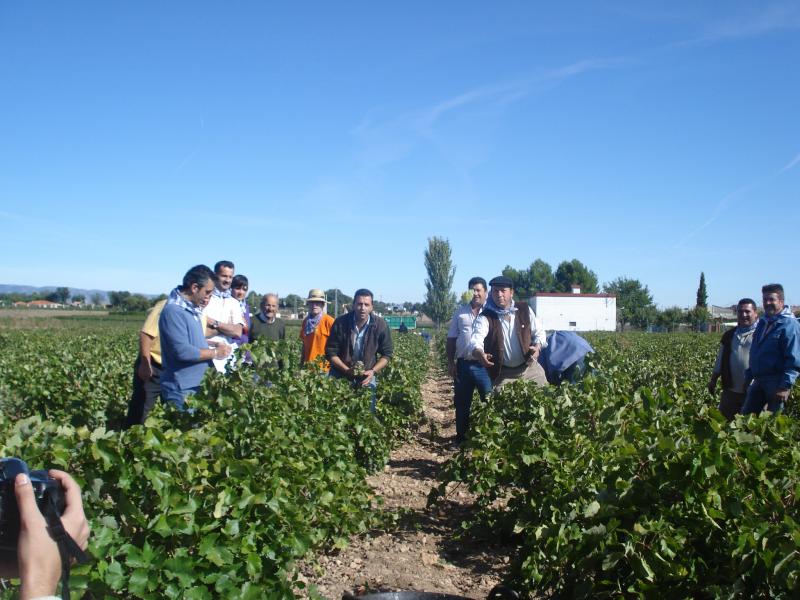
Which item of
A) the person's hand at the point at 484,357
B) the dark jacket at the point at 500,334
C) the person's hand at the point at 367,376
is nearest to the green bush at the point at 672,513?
the person's hand at the point at 484,357

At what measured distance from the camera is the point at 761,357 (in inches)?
235

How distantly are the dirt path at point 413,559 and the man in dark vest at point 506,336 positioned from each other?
1.30 metres

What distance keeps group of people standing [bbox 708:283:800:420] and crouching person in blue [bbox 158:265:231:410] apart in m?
4.19

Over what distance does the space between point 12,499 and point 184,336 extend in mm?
3224

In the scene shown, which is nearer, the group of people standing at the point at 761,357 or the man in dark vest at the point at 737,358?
the group of people standing at the point at 761,357

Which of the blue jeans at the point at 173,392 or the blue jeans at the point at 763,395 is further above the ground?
the blue jeans at the point at 173,392

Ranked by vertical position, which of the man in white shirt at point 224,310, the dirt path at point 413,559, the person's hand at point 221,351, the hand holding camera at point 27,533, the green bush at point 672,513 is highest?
Answer: the man in white shirt at point 224,310

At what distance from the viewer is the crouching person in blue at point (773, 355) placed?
5.74 m

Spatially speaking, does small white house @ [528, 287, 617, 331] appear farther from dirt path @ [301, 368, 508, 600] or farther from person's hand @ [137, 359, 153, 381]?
person's hand @ [137, 359, 153, 381]

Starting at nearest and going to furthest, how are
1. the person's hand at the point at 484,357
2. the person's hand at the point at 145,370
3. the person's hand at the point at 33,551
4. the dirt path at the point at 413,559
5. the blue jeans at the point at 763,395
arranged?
the person's hand at the point at 33,551
the dirt path at the point at 413,559
the person's hand at the point at 145,370
the blue jeans at the point at 763,395
the person's hand at the point at 484,357

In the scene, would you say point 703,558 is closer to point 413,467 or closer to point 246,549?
point 246,549

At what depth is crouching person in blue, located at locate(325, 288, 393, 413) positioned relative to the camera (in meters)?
6.37

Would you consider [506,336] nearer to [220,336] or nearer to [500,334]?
[500,334]

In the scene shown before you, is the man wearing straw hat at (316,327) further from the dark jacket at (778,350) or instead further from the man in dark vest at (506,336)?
the dark jacket at (778,350)
